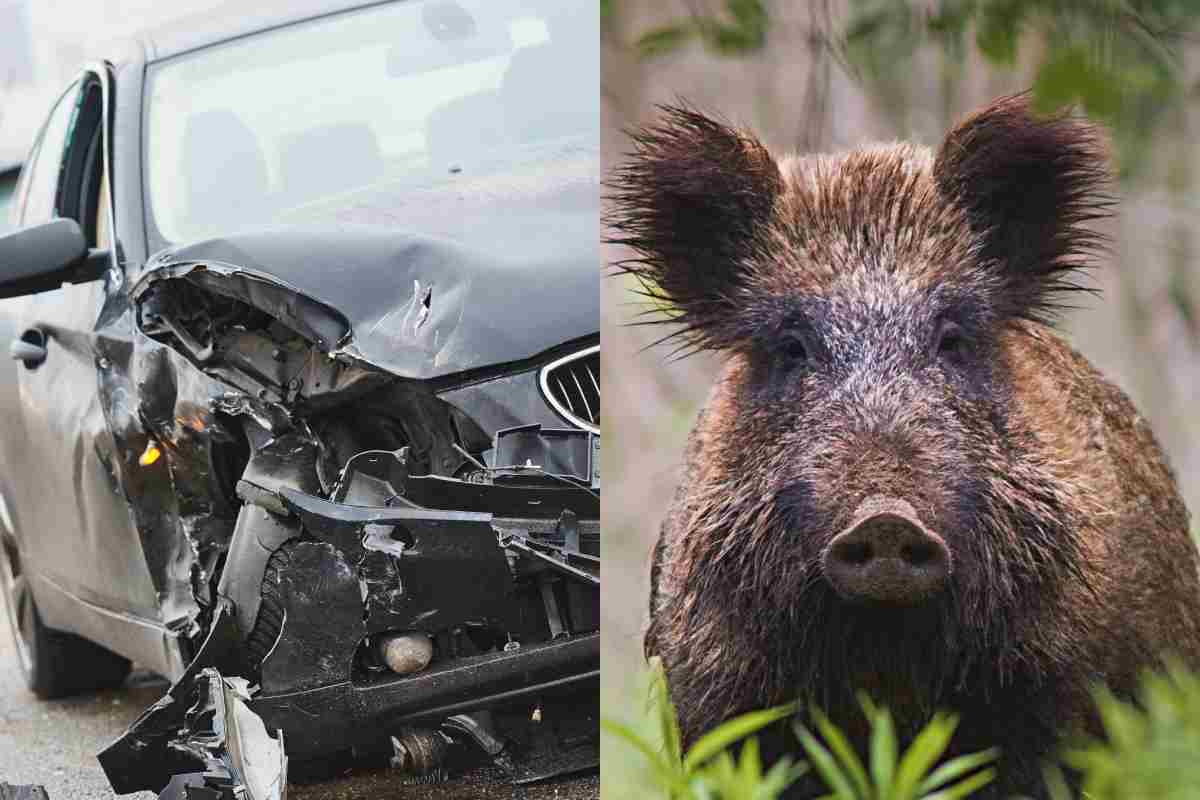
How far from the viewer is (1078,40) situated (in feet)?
8.85

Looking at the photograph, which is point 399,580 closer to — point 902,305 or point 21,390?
point 902,305

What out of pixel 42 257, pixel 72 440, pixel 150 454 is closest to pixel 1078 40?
pixel 150 454

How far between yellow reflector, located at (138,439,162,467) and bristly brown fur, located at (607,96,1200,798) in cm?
171

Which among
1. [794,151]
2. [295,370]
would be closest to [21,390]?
[295,370]

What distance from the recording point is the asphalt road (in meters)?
3.75

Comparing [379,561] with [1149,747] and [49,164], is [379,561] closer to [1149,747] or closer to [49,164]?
[1149,747]

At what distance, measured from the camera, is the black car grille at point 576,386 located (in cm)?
353

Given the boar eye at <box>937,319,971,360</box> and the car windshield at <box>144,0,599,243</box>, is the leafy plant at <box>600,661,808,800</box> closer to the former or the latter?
the boar eye at <box>937,319,971,360</box>

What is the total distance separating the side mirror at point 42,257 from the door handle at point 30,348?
54 centimetres

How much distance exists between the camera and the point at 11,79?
6121 millimetres

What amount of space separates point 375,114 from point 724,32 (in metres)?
1.81

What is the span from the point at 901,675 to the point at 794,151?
961mm

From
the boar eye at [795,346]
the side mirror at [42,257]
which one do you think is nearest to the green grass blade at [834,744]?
the boar eye at [795,346]

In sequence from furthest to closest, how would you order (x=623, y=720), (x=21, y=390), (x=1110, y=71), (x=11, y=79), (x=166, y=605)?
(x=11, y=79) < (x=21, y=390) < (x=166, y=605) < (x=623, y=720) < (x=1110, y=71)
